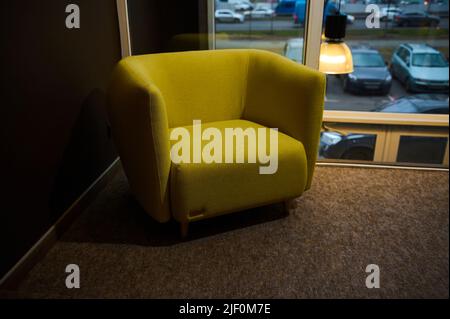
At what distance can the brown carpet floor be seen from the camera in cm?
142

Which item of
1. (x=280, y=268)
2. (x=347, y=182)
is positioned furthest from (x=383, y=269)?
(x=347, y=182)

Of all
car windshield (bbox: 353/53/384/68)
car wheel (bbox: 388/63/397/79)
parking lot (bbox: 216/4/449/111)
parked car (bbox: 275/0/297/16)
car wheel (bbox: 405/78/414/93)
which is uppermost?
parked car (bbox: 275/0/297/16)

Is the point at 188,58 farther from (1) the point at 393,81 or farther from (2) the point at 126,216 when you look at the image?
(1) the point at 393,81

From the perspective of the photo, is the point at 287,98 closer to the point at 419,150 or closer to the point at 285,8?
the point at 285,8

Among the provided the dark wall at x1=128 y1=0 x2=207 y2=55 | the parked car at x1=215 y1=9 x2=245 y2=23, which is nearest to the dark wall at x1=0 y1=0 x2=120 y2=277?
the dark wall at x1=128 y1=0 x2=207 y2=55

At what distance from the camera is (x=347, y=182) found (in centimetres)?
218

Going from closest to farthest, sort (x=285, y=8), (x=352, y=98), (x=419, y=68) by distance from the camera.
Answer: (x=285, y=8) < (x=419, y=68) < (x=352, y=98)

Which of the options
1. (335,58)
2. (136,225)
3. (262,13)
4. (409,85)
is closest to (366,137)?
(409,85)

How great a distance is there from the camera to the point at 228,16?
238 cm

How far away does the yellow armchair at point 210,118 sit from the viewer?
156 cm

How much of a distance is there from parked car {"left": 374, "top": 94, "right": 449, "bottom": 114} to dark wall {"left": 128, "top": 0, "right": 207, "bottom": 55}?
1176 mm

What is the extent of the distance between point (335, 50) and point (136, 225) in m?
1.27

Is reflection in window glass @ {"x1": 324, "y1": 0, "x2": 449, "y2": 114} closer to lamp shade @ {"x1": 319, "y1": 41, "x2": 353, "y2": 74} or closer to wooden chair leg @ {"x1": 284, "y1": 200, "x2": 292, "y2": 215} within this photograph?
lamp shade @ {"x1": 319, "y1": 41, "x2": 353, "y2": 74}

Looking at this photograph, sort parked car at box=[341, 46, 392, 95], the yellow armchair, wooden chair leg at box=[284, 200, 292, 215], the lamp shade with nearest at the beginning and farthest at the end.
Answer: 1. the yellow armchair
2. wooden chair leg at box=[284, 200, 292, 215]
3. the lamp shade
4. parked car at box=[341, 46, 392, 95]
